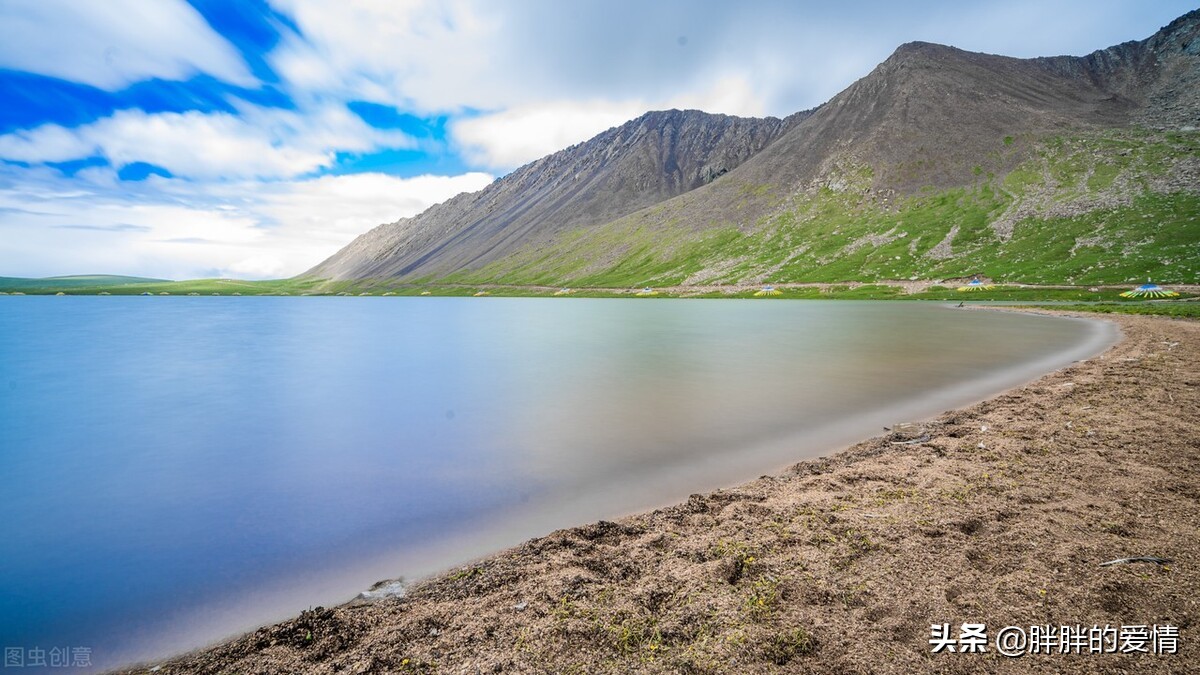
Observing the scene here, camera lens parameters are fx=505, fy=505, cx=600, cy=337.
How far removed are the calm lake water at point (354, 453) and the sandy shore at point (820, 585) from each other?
4.83 ft

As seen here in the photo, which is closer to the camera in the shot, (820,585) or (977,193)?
(820,585)

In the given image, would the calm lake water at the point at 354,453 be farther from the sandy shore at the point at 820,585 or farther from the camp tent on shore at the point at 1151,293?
the camp tent on shore at the point at 1151,293

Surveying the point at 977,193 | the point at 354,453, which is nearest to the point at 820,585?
the point at 354,453

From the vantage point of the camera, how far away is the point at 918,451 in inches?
471

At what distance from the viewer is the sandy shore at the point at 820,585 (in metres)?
5.32

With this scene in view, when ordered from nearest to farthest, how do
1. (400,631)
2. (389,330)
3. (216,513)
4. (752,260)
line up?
(400,631) < (216,513) < (389,330) < (752,260)

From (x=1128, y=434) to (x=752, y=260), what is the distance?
139 m

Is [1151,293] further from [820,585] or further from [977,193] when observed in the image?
[820,585]

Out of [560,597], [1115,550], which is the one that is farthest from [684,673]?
[1115,550]

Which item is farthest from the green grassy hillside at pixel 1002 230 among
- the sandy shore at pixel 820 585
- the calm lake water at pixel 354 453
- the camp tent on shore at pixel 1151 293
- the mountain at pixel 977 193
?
the sandy shore at pixel 820 585

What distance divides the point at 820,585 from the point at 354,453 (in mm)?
12621

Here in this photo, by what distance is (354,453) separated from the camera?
47.2ft

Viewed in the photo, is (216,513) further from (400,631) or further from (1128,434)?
(1128,434)

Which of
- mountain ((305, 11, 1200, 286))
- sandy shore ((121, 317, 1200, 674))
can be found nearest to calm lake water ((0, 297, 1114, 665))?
sandy shore ((121, 317, 1200, 674))
